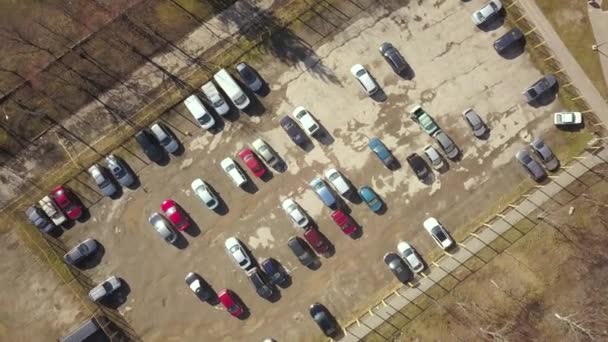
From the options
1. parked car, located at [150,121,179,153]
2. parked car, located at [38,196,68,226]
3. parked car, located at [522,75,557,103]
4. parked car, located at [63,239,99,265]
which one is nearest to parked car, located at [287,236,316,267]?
parked car, located at [150,121,179,153]

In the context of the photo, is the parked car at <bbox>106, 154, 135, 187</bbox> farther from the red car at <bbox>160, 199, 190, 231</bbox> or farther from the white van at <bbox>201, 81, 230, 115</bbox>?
the white van at <bbox>201, 81, 230, 115</bbox>

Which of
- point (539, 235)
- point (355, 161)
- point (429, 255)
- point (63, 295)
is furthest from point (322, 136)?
point (63, 295)

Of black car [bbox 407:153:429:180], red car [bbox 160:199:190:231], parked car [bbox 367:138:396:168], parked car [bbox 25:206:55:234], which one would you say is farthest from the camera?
black car [bbox 407:153:429:180]

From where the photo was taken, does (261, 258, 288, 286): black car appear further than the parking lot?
No

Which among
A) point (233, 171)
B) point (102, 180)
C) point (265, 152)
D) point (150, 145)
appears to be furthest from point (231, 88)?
point (102, 180)

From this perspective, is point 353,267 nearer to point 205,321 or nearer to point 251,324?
point 251,324

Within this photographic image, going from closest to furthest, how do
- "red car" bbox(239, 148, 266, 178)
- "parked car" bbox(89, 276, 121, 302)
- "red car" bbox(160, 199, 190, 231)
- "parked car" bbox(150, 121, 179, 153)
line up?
"parked car" bbox(89, 276, 121, 302) < "parked car" bbox(150, 121, 179, 153) < "red car" bbox(160, 199, 190, 231) < "red car" bbox(239, 148, 266, 178)

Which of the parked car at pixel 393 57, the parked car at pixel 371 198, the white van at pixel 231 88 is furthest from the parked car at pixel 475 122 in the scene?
the white van at pixel 231 88

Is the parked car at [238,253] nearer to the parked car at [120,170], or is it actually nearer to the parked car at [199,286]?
the parked car at [199,286]
